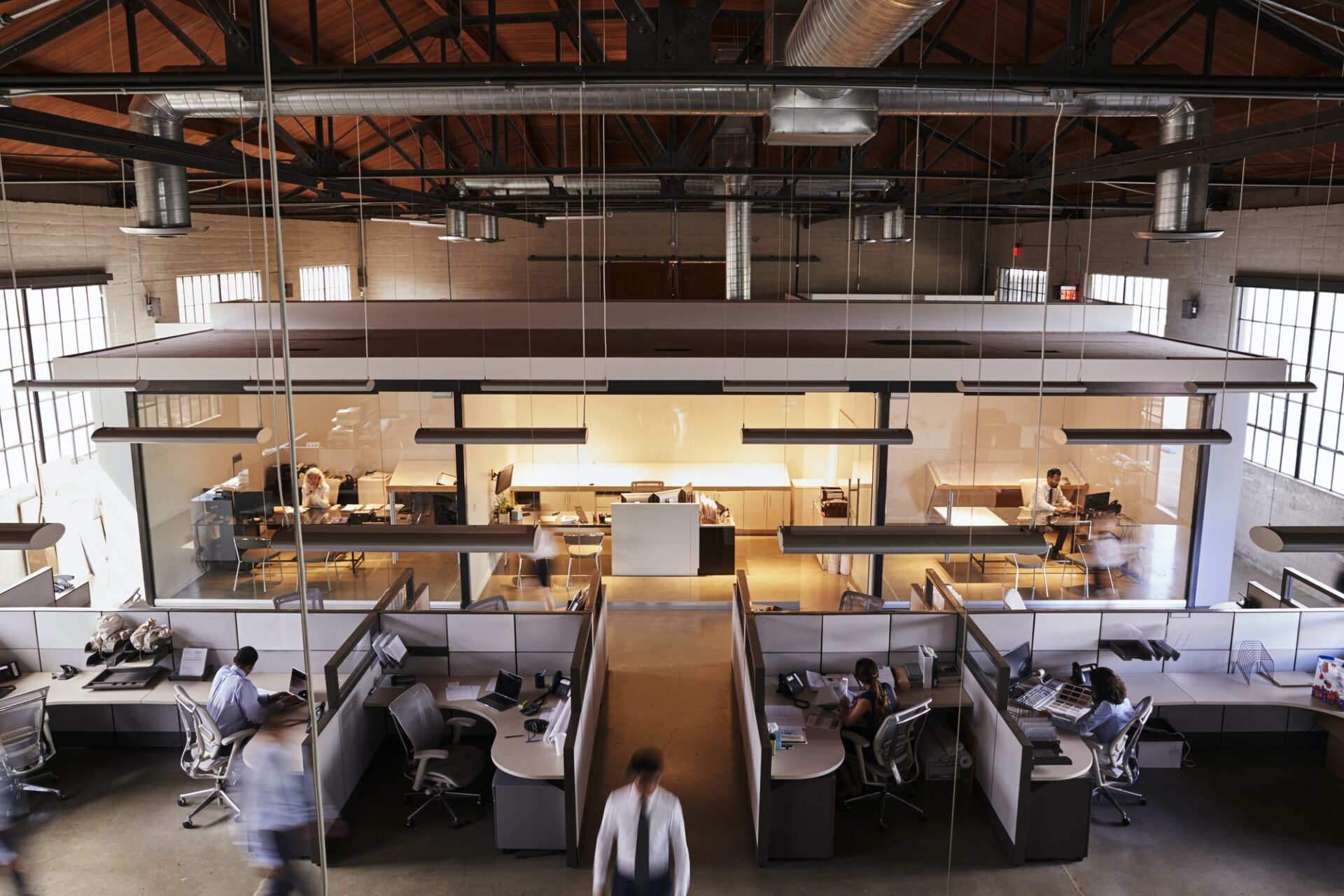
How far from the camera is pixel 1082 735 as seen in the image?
6504mm

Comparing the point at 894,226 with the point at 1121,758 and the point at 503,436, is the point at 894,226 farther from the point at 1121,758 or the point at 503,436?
the point at 1121,758

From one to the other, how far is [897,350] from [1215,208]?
6.31 metres

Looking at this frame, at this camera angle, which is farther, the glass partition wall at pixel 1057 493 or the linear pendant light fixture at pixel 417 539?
the glass partition wall at pixel 1057 493

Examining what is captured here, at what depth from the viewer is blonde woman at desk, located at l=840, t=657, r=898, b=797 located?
6.54m

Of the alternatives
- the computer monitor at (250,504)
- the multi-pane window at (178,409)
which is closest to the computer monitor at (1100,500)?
the computer monitor at (250,504)

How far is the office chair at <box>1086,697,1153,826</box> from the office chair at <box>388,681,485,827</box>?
14.4 feet

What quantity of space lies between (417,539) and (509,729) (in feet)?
5.74

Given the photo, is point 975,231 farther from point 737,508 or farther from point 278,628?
point 278,628

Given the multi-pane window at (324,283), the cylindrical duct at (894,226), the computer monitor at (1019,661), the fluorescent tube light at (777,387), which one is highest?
the cylindrical duct at (894,226)

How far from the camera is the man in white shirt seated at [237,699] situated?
6473 mm

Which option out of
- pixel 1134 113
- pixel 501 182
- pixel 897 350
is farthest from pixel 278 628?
pixel 501 182

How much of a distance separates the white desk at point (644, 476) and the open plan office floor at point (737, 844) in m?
5.26

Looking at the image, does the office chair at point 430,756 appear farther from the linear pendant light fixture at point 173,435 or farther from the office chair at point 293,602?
the linear pendant light fixture at point 173,435

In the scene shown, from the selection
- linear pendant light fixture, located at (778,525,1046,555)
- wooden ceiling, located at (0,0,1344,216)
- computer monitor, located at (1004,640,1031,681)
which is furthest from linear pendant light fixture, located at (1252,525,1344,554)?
wooden ceiling, located at (0,0,1344,216)
